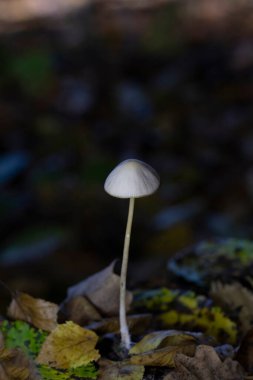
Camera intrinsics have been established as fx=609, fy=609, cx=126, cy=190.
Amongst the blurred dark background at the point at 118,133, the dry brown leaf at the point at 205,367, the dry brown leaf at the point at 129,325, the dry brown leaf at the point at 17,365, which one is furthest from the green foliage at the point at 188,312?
the blurred dark background at the point at 118,133

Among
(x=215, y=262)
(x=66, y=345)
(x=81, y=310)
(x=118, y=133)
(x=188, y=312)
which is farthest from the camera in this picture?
(x=118, y=133)

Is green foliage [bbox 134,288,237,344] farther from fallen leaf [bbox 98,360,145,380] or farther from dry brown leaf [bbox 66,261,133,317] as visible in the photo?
fallen leaf [bbox 98,360,145,380]

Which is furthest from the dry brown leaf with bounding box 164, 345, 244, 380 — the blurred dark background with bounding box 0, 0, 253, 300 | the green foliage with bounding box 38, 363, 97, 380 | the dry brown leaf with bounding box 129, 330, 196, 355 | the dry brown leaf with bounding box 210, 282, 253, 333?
the blurred dark background with bounding box 0, 0, 253, 300

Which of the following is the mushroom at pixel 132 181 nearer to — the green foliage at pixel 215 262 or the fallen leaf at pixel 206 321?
the fallen leaf at pixel 206 321

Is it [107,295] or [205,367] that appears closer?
[205,367]

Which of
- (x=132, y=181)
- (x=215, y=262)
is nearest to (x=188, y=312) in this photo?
(x=215, y=262)

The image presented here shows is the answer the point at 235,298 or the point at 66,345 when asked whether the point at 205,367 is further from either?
the point at 235,298

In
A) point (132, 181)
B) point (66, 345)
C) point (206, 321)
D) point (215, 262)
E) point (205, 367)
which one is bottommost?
point (205, 367)

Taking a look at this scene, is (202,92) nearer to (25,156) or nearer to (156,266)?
(25,156)
